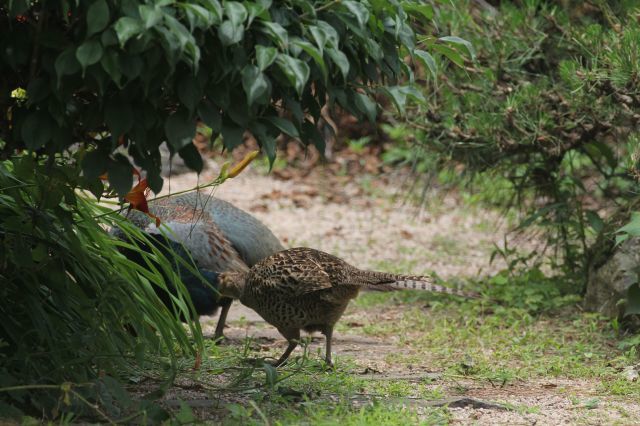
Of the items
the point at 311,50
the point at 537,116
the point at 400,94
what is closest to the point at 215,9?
the point at 311,50

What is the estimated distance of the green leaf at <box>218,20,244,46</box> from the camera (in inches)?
107

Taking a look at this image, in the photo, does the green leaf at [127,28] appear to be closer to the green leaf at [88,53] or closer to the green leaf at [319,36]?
the green leaf at [88,53]

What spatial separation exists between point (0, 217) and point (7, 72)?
0.71 m

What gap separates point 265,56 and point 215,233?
292 cm

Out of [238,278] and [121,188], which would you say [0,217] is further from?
[238,278]

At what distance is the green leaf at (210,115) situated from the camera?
9.59 feet

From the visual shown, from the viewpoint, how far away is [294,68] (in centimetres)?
277

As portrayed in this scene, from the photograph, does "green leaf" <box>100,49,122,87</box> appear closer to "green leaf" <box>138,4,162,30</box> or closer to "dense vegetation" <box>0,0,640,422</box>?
"dense vegetation" <box>0,0,640,422</box>

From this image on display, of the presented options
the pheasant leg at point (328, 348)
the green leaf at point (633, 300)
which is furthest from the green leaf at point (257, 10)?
the green leaf at point (633, 300)

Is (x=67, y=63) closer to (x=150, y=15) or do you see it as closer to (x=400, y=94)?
(x=150, y=15)

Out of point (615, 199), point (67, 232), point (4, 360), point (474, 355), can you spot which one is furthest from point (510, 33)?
point (4, 360)

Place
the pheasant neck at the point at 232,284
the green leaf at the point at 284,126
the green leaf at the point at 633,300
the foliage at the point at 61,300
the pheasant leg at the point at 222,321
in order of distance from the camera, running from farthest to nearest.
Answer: the pheasant leg at the point at 222,321, the pheasant neck at the point at 232,284, the green leaf at the point at 633,300, the foliage at the point at 61,300, the green leaf at the point at 284,126

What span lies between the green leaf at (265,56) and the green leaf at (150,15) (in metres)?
0.30

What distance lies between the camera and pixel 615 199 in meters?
6.44
